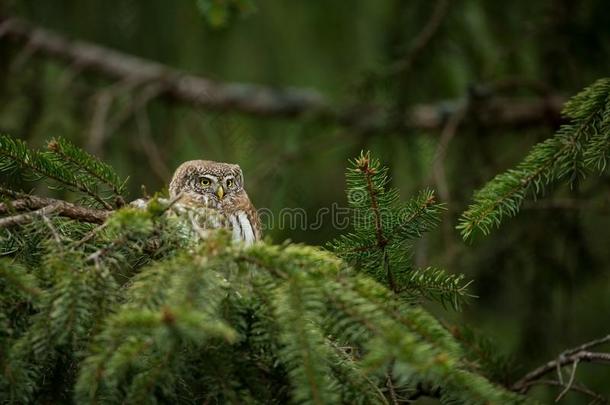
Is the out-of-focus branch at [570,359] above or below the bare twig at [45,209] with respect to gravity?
below

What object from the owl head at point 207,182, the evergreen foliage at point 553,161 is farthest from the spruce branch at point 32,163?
the owl head at point 207,182

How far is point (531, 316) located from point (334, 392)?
2.47 metres

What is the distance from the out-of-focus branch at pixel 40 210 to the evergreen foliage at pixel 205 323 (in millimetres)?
32

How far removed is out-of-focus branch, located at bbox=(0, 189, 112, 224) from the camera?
1.97 meters

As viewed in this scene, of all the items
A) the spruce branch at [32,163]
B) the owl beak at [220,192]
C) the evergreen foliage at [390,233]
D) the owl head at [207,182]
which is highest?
the owl head at [207,182]

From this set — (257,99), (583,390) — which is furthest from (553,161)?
(257,99)

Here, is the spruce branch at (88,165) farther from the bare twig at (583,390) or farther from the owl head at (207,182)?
the owl head at (207,182)

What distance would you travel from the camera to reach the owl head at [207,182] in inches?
154

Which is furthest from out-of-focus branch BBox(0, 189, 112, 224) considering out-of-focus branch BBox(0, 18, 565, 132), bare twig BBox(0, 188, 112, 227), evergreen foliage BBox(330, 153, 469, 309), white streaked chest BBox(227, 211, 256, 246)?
out-of-focus branch BBox(0, 18, 565, 132)

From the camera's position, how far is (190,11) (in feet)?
17.6

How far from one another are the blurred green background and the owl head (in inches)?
11.6

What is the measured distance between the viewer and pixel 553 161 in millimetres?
2176

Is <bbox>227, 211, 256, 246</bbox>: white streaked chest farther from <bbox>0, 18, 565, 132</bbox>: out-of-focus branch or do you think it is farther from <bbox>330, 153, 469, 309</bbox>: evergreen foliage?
<bbox>330, 153, 469, 309</bbox>: evergreen foliage

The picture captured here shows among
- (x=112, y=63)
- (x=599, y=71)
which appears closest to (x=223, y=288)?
(x=599, y=71)
